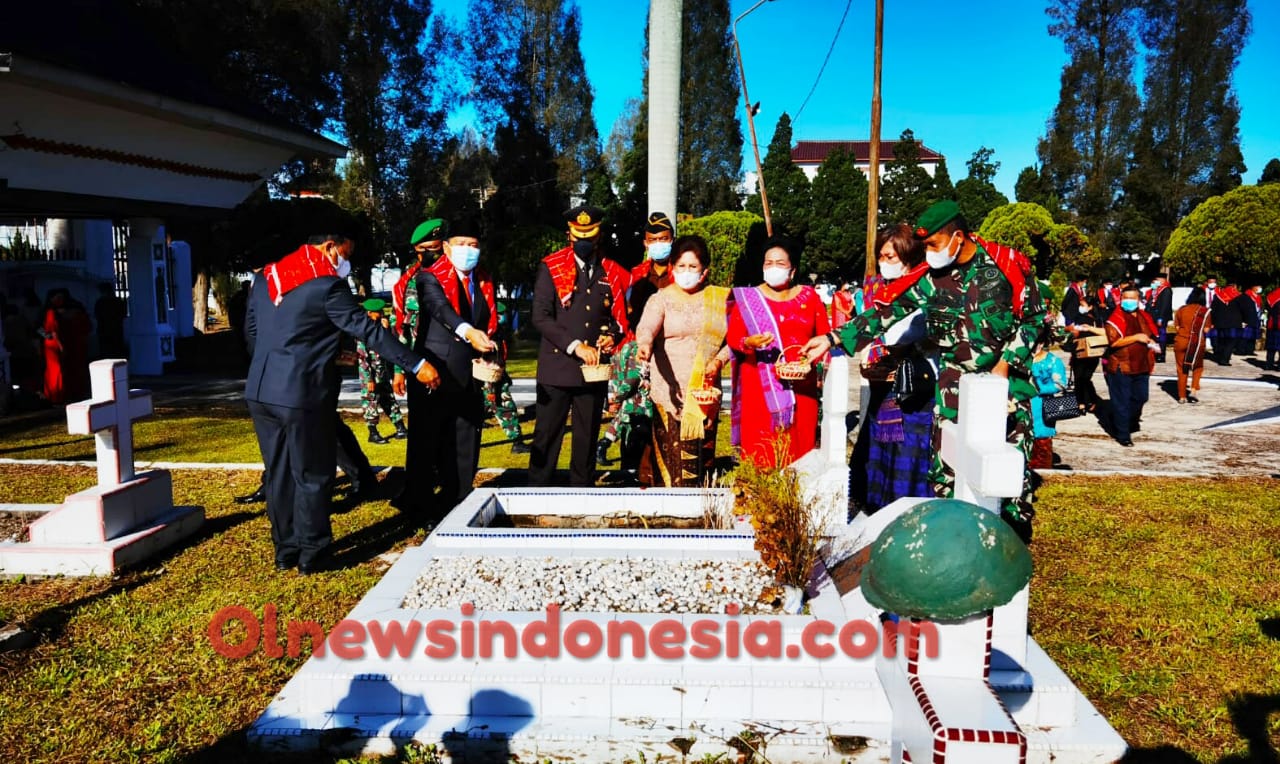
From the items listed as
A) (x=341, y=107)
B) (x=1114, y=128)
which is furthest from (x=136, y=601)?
(x=1114, y=128)

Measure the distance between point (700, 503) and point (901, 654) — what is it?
2.92 metres

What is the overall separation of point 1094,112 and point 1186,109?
151 inches

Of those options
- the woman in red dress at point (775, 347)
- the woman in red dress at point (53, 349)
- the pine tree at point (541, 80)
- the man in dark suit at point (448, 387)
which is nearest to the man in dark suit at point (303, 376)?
the man in dark suit at point (448, 387)

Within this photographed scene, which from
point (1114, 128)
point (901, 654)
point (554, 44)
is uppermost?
point (554, 44)

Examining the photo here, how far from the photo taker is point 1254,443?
9555 mm

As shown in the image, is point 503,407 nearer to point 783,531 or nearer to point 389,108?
point 783,531

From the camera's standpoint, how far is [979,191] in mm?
49719

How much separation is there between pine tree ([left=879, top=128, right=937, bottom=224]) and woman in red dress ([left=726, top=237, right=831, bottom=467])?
44321mm

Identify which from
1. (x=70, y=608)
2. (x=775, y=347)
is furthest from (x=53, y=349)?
(x=775, y=347)

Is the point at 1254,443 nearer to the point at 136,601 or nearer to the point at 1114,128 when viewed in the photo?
the point at 136,601

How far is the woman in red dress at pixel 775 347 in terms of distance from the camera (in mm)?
5430

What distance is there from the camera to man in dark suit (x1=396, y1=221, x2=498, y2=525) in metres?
5.75

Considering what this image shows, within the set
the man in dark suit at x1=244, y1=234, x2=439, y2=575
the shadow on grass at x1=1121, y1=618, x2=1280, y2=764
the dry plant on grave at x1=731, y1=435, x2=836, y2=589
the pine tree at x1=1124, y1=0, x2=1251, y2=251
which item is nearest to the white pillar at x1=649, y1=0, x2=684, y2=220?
the man in dark suit at x1=244, y1=234, x2=439, y2=575

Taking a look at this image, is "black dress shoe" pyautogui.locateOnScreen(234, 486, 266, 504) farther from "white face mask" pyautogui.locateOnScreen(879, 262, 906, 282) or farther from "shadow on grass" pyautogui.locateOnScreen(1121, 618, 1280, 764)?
"shadow on grass" pyautogui.locateOnScreen(1121, 618, 1280, 764)
